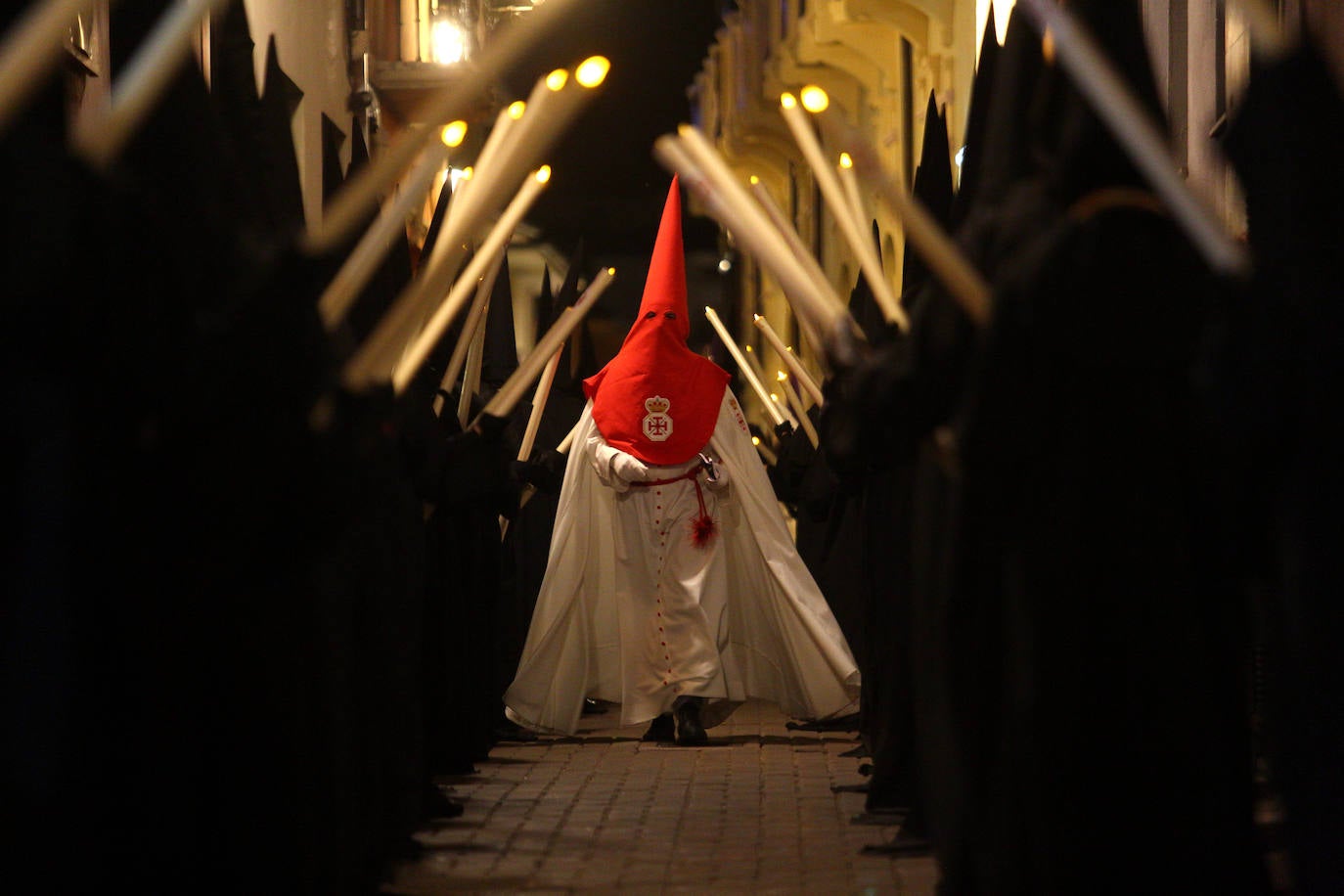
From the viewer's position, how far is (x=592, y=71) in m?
5.05

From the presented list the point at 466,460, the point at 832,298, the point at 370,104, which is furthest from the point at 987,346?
the point at 370,104

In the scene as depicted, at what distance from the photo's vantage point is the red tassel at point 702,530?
32.9 ft

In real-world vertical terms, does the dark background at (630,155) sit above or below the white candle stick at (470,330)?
above

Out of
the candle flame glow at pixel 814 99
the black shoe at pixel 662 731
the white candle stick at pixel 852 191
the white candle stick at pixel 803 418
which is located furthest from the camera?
the white candle stick at pixel 803 418

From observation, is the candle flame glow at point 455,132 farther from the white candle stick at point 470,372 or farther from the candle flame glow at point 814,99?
the white candle stick at point 470,372

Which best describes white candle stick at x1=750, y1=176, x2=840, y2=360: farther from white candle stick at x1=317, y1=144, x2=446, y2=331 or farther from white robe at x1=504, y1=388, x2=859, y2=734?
white robe at x1=504, y1=388, x2=859, y2=734

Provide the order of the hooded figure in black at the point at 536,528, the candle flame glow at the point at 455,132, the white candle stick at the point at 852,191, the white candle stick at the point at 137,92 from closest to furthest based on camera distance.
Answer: the white candle stick at the point at 137,92 < the white candle stick at the point at 852,191 < the candle flame glow at the point at 455,132 < the hooded figure in black at the point at 536,528

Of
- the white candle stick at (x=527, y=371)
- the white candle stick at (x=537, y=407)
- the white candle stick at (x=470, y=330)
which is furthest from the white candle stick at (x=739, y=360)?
the white candle stick at (x=527, y=371)

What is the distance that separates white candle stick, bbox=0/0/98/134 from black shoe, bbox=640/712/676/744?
24.0ft

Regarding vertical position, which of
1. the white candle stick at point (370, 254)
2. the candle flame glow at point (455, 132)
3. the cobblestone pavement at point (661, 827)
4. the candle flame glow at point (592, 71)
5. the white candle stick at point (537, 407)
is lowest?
the cobblestone pavement at point (661, 827)

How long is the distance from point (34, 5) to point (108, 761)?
146 cm

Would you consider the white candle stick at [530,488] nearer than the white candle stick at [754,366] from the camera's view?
Yes

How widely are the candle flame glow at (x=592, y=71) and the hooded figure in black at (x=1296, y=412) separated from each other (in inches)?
65.1

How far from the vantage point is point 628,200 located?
3497 cm
